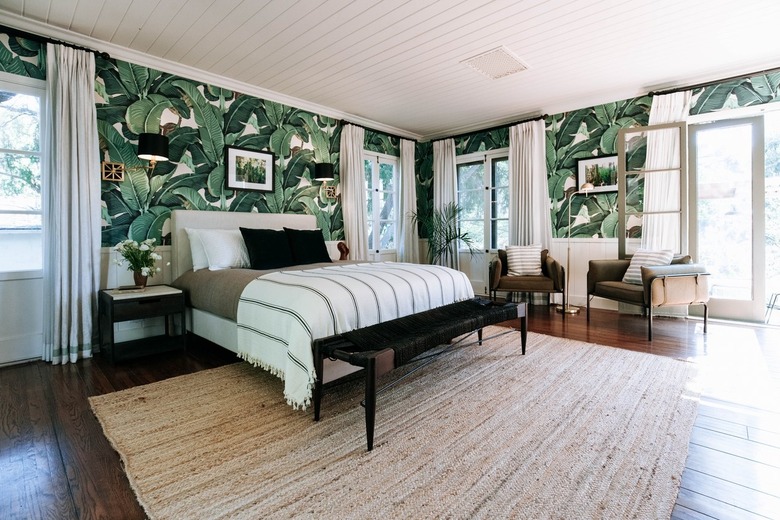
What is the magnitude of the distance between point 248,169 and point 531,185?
3833mm

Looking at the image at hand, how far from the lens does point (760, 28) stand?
10.6ft

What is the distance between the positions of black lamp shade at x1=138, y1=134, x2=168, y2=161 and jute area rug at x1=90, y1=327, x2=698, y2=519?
202cm

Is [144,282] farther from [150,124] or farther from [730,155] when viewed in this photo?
[730,155]

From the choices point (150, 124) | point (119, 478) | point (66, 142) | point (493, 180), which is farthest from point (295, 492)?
point (493, 180)

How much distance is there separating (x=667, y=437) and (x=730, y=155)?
405 cm

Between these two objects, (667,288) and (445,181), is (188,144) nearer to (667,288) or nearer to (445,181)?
(445,181)

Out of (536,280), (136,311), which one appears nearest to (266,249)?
(136,311)

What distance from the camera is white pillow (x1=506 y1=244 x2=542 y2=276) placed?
4.96 m

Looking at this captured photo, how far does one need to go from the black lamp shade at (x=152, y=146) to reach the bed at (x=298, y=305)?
3.65 ft

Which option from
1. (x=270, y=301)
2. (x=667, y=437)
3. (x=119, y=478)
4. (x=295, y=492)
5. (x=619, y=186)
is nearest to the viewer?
(x=295, y=492)

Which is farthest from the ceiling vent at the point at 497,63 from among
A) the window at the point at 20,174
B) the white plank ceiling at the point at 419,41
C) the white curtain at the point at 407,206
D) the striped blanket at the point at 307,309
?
the window at the point at 20,174

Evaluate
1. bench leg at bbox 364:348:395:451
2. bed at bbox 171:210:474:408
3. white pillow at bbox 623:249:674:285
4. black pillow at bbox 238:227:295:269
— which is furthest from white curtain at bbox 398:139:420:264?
bench leg at bbox 364:348:395:451

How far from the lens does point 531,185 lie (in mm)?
5422

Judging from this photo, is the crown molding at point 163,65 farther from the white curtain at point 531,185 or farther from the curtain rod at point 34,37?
the white curtain at point 531,185
